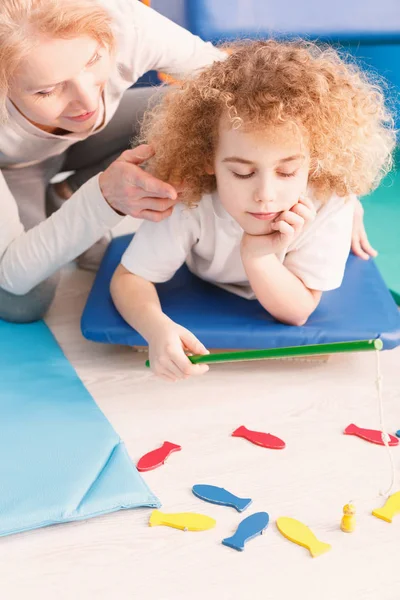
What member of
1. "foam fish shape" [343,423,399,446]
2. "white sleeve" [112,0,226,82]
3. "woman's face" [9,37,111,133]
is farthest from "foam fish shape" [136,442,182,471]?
"white sleeve" [112,0,226,82]

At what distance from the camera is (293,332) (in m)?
1.17

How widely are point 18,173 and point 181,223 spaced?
46cm

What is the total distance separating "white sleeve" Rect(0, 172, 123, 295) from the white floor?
134mm

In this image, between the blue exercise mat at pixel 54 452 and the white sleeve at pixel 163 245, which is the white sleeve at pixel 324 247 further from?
the blue exercise mat at pixel 54 452

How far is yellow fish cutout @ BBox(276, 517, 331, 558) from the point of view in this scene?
2.81 ft

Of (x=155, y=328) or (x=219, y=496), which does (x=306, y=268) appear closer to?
(x=155, y=328)

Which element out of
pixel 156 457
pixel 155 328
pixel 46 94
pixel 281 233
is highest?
pixel 46 94

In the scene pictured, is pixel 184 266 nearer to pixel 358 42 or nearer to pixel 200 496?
pixel 200 496

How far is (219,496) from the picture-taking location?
95 centimetres

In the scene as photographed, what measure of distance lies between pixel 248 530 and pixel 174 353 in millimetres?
249

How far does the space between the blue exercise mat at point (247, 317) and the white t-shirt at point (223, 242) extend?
0.22ft

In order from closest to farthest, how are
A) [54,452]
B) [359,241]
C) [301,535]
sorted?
[301,535]
[54,452]
[359,241]

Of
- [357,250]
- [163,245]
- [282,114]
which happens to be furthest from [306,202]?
[357,250]

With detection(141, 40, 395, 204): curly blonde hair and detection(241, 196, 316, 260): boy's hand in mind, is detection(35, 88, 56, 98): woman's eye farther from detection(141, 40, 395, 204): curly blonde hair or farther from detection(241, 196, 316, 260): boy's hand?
detection(241, 196, 316, 260): boy's hand
